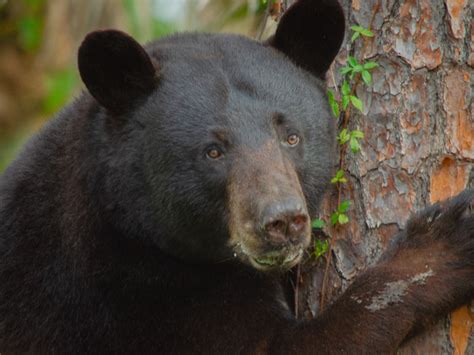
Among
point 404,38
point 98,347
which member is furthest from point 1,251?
point 404,38

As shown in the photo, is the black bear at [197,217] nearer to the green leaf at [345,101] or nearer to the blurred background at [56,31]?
the green leaf at [345,101]

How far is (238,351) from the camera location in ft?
16.4

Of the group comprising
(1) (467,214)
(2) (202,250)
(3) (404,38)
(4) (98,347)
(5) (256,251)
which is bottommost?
(4) (98,347)

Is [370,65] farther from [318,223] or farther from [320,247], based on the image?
[320,247]

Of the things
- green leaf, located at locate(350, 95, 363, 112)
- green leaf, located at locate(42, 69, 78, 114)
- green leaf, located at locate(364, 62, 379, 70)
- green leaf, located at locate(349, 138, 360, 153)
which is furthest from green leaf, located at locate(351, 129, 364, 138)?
green leaf, located at locate(42, 69, 78, 114)

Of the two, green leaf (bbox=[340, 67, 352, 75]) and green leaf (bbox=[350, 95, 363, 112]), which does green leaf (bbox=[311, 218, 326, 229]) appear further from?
green leaf (bbox=[340, 67, 352, 75])

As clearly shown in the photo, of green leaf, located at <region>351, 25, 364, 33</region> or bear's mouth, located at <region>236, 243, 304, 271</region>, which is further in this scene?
green leaf, located at <region>351, 25, 364, 33</region>

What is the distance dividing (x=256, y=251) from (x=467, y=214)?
1.12 m

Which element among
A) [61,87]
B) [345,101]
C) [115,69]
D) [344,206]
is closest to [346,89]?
[345,101]

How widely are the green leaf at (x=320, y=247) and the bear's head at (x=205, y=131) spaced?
21cm

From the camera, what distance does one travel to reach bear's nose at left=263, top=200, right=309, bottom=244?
14.4 ft

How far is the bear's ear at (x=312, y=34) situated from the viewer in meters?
5.06

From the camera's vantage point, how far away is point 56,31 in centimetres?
1311

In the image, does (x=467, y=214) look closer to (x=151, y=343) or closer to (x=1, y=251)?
(x=151, y=343)
